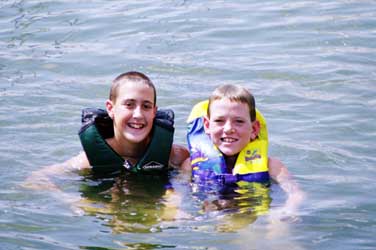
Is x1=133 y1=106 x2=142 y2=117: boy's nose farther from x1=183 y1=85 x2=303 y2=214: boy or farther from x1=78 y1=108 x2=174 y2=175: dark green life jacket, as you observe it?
x1=183 y1=85 x2=303 y2=214: boy

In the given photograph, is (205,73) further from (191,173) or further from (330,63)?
(191,173)

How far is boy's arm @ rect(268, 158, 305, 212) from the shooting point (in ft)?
23.8

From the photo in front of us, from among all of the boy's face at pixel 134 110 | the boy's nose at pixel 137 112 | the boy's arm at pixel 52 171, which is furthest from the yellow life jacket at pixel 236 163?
the boy's arm at pixel 52 171

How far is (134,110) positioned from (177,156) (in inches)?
31.5

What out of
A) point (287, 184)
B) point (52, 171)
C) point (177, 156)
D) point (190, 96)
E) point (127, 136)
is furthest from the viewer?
point (190, 96)

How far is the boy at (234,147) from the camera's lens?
764cm

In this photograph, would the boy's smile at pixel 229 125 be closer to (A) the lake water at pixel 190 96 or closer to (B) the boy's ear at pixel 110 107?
(A) the lake water at pixel 190 96

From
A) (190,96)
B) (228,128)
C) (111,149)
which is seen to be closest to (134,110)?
(111,149)

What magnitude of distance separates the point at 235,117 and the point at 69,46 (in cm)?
480

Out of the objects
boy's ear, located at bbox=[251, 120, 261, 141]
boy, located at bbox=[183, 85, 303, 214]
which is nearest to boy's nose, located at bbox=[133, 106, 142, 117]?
boy, located at bbox=[183, 85, 303, 214]

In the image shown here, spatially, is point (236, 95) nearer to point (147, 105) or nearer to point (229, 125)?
point (229, 125)

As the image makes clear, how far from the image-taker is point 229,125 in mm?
7613

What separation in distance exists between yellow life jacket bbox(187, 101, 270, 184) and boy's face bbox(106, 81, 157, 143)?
0.48m

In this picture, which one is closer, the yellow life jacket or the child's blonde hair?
the child's blonde hair
